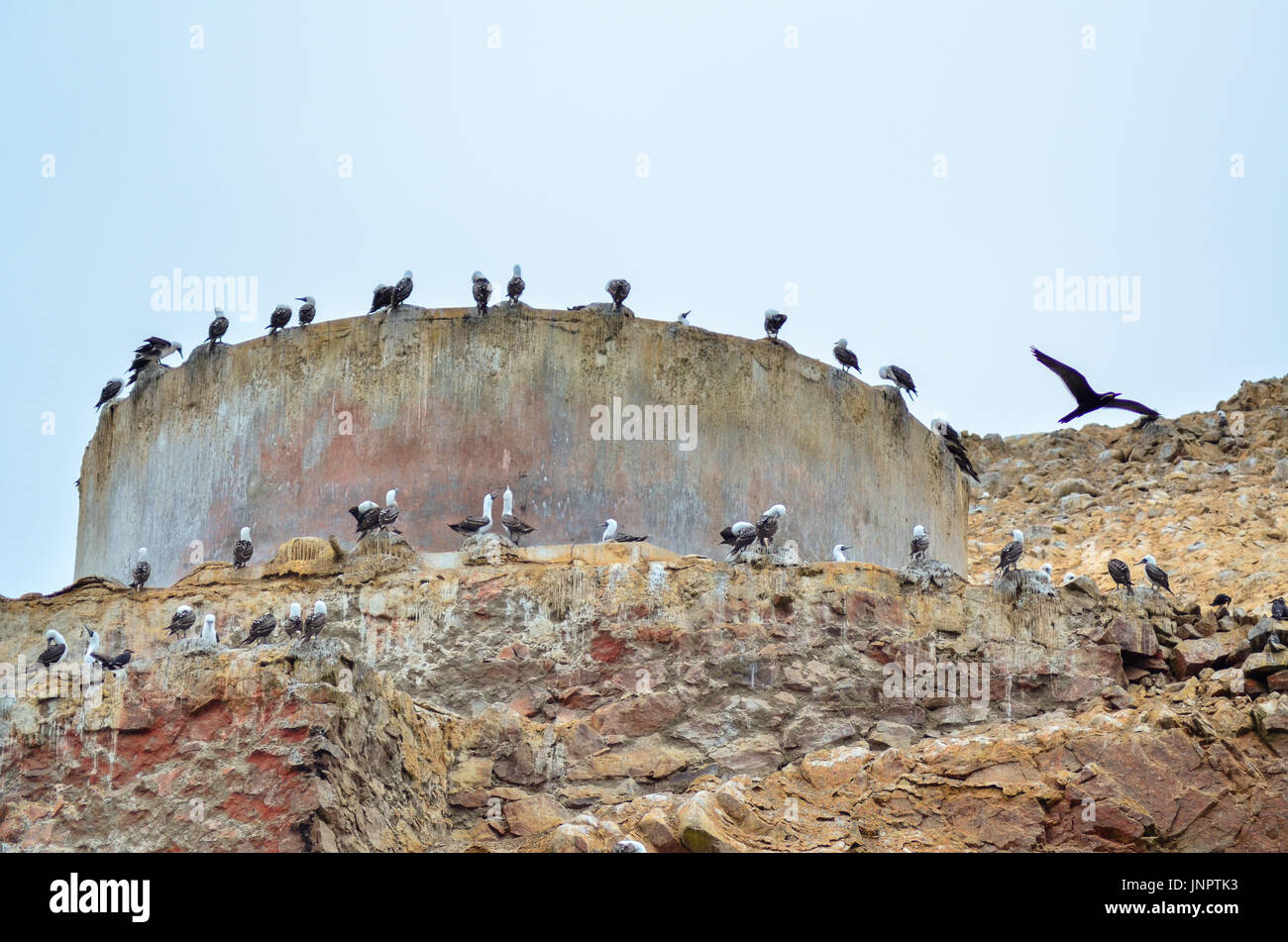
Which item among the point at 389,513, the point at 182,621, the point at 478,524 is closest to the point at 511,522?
the point at 478,524

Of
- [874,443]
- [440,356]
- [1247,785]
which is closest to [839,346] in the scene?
[874,443]

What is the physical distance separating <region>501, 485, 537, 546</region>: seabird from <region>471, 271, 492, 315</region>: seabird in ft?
6.09

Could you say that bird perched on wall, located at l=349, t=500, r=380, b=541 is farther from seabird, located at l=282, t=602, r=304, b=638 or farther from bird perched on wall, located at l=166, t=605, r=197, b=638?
bird perched on wall, located at l=166, t=605, r=197, b=638

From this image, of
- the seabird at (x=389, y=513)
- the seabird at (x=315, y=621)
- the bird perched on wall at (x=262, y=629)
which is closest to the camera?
the seabird at (x=315, y=621)

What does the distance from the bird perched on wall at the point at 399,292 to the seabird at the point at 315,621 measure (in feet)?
12.8

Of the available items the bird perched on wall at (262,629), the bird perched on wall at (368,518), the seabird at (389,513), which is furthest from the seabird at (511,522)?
the bird perched on wall at (262,629)

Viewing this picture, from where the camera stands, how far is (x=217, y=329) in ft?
62.3

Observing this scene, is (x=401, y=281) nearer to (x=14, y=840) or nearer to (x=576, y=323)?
(x=576, y=323)

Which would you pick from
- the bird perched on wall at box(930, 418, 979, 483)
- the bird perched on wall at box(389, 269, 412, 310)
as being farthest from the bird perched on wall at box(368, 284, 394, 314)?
the bird perched on wall at box(930, 418, 979, 483)

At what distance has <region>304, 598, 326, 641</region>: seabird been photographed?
49.3ft

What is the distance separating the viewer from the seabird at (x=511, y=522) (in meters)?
16.9

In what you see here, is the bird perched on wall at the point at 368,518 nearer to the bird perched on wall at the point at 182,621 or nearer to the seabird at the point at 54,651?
the bird perched on wall at the point at 182,621

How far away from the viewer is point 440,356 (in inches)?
713

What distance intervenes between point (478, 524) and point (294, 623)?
8.55ft
